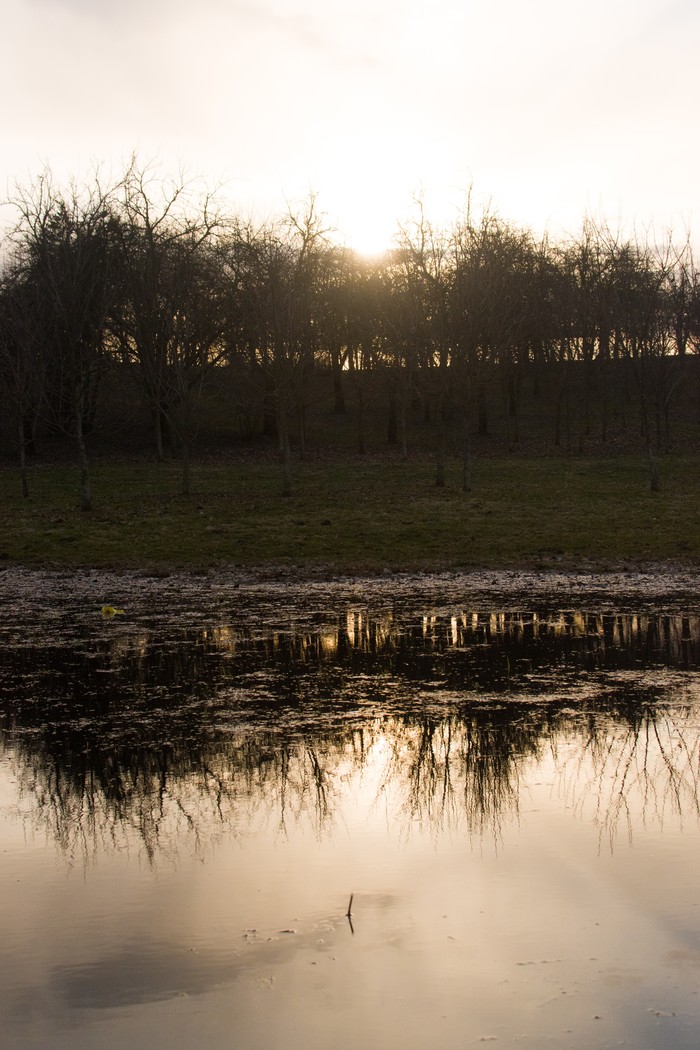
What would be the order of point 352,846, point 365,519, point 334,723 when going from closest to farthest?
point 352,846 → point 334,723 → point 365,519

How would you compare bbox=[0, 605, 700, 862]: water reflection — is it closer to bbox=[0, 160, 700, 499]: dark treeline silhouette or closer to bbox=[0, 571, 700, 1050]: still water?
bbox=[0, 571, 700, 1050]: still water

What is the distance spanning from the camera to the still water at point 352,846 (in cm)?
477

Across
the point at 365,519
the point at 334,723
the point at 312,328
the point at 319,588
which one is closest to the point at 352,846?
the point at 334,723

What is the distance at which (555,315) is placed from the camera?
52.8m

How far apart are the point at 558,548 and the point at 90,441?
39169 mm

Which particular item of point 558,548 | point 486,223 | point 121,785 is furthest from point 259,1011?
point 486,223

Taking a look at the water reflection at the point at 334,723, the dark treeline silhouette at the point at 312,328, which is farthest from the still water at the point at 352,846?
the dark treeline silhouette at the point at 312,328

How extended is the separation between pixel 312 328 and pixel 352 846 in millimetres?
38274

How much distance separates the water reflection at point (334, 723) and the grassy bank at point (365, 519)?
26.8ft

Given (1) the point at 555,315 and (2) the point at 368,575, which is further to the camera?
(1) the point at 555,315

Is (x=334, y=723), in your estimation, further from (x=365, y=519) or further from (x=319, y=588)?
(x=365, y=519)

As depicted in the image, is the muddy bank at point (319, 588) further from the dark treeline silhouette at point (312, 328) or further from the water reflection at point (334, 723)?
the dark treeline silhouette at point (312, 328)

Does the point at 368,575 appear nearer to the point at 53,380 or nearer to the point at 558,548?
the point at 558,548

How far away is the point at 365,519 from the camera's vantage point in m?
28.8
